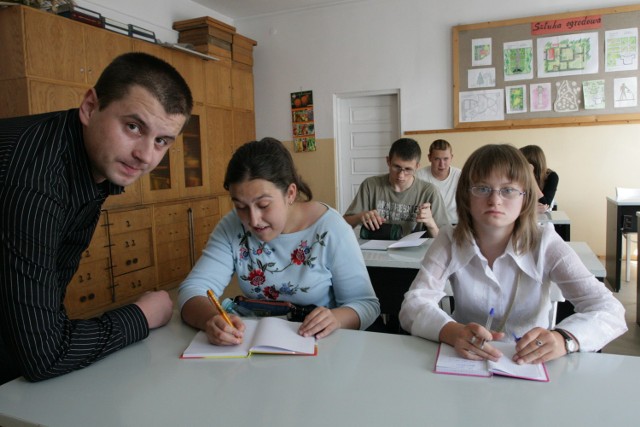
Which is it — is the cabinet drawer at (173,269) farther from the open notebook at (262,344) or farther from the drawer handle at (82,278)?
the open notebook at (262,344)

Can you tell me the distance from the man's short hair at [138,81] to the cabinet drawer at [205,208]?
13.1 feet

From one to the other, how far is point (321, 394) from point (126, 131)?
670mm

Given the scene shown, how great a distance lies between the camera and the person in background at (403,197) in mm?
2900

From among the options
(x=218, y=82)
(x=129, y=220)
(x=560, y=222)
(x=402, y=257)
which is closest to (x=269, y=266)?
(x=402, y=257)

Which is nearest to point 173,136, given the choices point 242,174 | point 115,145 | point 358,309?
point 115,145

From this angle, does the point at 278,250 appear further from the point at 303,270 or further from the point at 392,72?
the point at 392,72

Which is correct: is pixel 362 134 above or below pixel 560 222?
above

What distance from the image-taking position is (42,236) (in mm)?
916

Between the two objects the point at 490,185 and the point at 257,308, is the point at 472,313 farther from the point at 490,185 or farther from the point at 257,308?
the point at 257,308

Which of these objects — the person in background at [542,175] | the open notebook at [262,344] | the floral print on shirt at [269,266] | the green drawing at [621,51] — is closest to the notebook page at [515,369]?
the open notebook at [262,344]

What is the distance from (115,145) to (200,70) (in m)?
4.29

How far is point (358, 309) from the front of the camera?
1.43 meters

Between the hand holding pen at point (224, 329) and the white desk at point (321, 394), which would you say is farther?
the hand holding pen at point (224, 329)

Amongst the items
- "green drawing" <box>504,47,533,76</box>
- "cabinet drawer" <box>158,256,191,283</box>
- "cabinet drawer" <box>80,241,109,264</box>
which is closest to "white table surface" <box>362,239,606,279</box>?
"cabinet drawer" <box>80,241,109,264</box>
